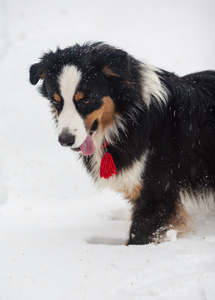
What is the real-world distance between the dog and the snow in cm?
32

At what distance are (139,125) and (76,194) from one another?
6.61 feet

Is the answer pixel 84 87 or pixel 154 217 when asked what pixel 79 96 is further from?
pixel 154 217

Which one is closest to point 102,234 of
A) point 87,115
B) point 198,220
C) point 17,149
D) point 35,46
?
point 198,220

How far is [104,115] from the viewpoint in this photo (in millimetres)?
2873

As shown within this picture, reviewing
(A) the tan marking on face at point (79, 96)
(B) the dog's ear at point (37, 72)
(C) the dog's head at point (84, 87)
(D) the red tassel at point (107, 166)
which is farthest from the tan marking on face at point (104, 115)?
(B) the dog's ear at point (37, 72)

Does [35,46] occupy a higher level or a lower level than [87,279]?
higher

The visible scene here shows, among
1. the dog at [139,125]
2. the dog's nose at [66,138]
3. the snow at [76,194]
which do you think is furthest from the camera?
the dog at [139,125]

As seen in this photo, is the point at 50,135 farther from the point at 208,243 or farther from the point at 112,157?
the point at 208,243

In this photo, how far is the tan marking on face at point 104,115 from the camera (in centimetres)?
276

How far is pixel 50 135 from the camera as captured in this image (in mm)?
5645

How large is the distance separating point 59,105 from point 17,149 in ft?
8.91

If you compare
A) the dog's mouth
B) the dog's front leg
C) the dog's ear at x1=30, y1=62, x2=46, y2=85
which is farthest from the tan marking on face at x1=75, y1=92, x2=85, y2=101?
the dog's front leg

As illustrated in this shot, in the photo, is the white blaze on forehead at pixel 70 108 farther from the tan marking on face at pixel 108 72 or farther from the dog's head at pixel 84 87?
the tan marking on face at pixel 108 72

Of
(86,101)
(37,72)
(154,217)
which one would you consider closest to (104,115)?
(86,101)
